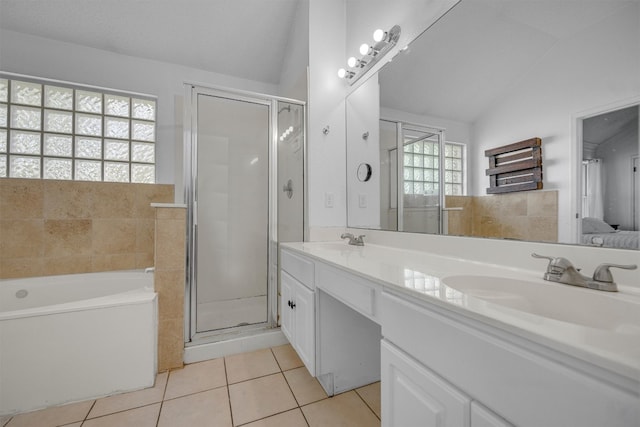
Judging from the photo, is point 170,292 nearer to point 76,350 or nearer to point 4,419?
point 76,350

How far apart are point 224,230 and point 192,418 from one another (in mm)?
1170

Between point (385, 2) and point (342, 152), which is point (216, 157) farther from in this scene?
point (385, 2)

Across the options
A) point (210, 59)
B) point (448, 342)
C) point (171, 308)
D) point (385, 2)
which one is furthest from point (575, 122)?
point (210, 59)

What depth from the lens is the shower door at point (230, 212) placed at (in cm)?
180

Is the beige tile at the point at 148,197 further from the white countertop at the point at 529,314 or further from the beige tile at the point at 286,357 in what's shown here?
the white countertop at the point at 529,314

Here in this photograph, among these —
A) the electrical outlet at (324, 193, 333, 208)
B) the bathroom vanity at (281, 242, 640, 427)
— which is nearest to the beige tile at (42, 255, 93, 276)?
the electrical outlet at (324, 193, 333, 208)

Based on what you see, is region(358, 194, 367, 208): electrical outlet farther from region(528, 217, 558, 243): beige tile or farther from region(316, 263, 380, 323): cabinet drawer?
region(528, 217, 558, 243): beige tile

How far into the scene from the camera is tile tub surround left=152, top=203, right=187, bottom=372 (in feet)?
5.16

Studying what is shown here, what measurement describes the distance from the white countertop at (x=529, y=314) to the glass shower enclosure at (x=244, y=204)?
1.01 m

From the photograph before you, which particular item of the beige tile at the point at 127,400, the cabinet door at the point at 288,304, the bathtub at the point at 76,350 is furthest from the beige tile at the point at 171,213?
the beige tile at the point at 127,400

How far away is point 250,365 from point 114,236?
1.56m

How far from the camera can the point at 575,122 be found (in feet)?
2.56

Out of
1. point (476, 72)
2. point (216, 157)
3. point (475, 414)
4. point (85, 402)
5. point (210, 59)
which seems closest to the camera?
point (475, 414)

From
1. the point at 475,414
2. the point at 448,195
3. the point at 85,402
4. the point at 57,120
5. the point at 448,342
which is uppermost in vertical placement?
the point at 57,120
